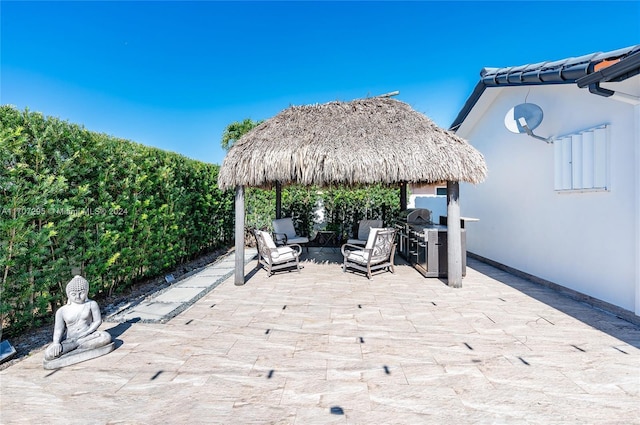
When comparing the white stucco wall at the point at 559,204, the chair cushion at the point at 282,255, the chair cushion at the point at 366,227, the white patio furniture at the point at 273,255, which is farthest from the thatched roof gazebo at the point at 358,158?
the chair cushion at the point at 366,227

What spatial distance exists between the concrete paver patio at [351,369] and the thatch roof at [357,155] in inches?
108

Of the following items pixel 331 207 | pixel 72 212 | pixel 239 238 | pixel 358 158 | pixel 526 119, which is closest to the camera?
pixel 72 212

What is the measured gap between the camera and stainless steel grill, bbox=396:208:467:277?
685cm

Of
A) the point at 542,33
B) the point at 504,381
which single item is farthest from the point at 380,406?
the point at 542,33

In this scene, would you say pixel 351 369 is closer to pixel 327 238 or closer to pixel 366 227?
pixel 366 227

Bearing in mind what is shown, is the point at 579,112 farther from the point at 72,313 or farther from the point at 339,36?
the point at 339,36

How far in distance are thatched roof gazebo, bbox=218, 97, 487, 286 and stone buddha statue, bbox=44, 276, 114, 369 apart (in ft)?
10.5

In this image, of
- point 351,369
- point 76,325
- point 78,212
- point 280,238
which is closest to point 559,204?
point 351,369

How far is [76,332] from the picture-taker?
3.31m

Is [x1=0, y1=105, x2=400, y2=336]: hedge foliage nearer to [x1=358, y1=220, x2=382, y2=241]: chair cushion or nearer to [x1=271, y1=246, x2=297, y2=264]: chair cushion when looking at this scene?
[x1=271, y1=246, x2=297, y2=264]: chair cushion

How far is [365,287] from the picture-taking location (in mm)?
6184

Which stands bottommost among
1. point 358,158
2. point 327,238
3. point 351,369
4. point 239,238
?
point 351,369

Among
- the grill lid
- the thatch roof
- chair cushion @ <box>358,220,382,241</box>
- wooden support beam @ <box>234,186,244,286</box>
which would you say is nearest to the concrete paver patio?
wooden support beam @ <box>234,186,244,286</box>

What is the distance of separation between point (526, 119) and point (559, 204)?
1.91 m
